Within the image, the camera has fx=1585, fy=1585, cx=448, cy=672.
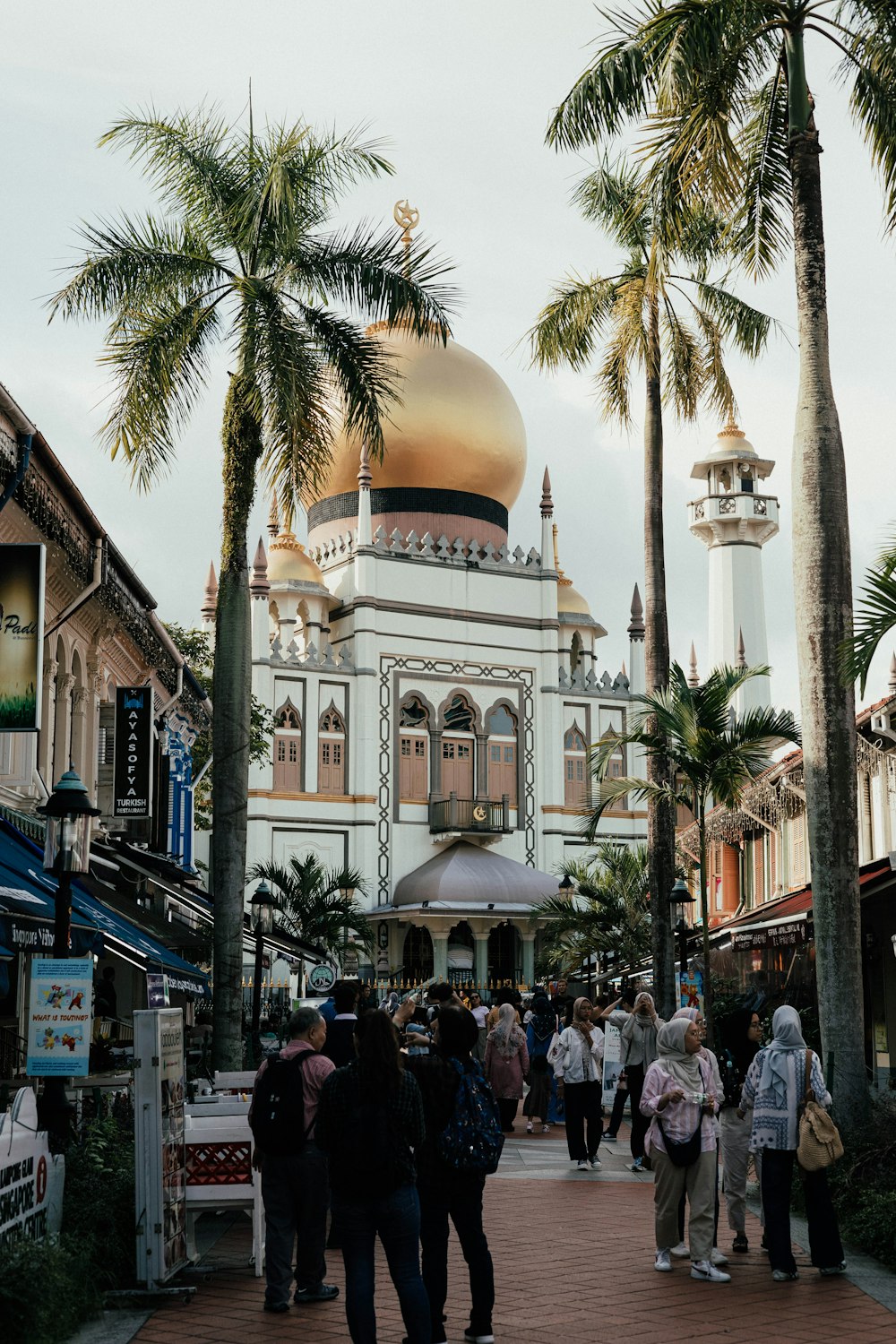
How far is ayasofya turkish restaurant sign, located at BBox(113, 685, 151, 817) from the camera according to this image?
69.2 ft

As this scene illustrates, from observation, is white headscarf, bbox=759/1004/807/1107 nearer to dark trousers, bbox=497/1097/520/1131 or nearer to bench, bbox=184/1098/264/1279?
bench, bbox=184/1098/264/1279

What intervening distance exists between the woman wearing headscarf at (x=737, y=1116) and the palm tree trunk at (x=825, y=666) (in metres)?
1.80

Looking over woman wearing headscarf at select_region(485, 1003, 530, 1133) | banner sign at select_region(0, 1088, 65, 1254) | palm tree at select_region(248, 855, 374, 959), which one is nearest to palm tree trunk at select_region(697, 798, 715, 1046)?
woman wearing headscarf at select_region(485, 1003, 530, 1133)

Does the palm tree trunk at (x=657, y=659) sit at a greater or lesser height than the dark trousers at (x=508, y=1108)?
greater

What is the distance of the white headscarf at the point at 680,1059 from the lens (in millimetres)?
9844

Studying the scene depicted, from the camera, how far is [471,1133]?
7.71 m

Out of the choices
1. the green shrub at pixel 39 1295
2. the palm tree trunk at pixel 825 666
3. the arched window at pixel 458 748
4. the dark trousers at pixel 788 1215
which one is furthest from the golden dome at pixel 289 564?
the green shrub at pixel 39 1295

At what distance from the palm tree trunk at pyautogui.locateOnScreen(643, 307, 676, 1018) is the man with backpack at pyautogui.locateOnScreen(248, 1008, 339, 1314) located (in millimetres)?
11726

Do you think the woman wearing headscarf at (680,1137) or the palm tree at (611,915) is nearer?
the woman wearing headscarf at (680,1137)

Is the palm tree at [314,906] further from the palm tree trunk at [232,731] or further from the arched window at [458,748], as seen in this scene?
the palm tree trunk at [232,731]

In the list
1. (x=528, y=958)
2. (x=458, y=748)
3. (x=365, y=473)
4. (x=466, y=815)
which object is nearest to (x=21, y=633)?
(x=466, y=815)

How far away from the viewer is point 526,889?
46.2 meters

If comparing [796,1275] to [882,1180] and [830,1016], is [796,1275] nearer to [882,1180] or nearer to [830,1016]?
[882,1180]

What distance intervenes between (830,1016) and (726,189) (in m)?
7.56
